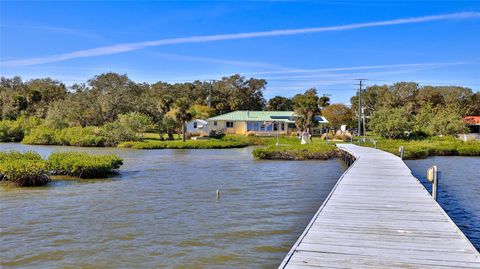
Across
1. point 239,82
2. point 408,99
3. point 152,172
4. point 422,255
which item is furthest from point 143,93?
point 422,255

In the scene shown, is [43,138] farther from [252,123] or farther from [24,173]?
[24,173]

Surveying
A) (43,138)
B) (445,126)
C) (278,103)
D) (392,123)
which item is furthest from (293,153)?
(278,103)

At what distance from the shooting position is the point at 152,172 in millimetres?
25703

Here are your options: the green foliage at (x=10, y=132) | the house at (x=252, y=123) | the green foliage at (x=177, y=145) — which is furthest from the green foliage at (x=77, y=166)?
the house at (x=252, y=123)

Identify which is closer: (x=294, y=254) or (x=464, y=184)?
(x=294, y=254)

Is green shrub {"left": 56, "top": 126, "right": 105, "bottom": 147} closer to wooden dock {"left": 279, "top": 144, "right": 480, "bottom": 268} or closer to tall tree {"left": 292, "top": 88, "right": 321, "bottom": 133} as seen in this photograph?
tall tree {"left": 292, "top": 88, "right": 321, "bottom": 133}

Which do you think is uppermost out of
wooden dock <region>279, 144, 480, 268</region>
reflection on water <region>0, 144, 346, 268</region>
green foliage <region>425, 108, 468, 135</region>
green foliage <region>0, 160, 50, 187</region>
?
green foliage <region>425, 108, 468, 135</region>

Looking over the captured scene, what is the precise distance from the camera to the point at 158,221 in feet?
44.7

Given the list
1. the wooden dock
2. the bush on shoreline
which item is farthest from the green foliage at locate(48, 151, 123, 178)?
the wooden dock

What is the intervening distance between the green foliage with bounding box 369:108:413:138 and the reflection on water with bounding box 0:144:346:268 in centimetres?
3120

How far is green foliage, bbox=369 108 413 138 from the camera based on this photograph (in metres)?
52.1

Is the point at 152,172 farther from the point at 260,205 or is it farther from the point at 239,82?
the point at 239,82

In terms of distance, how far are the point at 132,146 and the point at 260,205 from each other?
3333 centimetres

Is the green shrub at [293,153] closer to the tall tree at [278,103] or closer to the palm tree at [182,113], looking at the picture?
the palm tree at [182,113]
